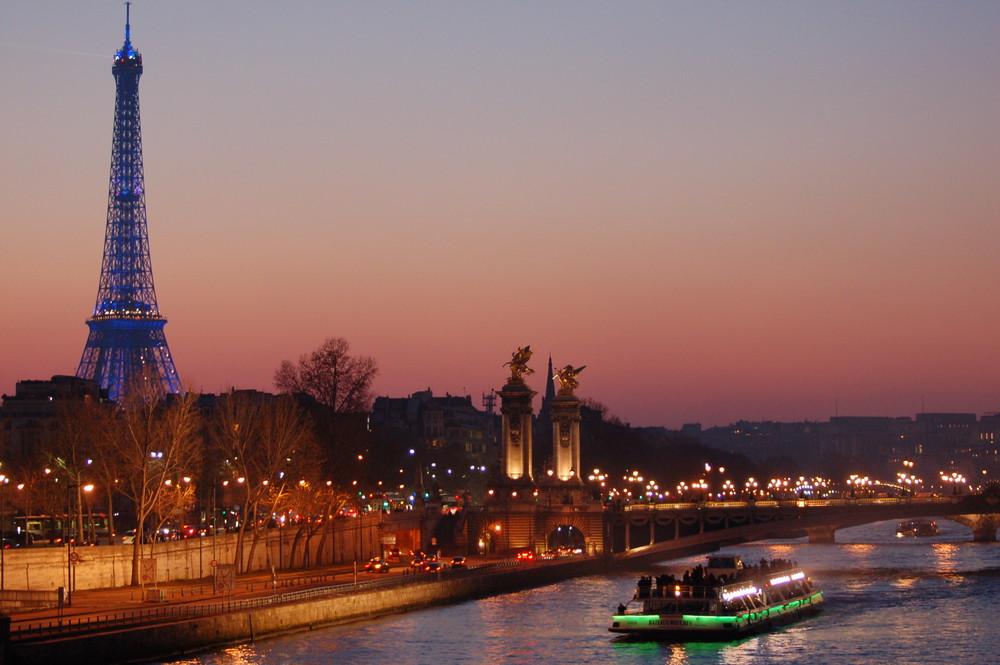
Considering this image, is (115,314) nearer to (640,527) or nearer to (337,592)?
(640,527)

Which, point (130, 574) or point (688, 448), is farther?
point (688, 448)

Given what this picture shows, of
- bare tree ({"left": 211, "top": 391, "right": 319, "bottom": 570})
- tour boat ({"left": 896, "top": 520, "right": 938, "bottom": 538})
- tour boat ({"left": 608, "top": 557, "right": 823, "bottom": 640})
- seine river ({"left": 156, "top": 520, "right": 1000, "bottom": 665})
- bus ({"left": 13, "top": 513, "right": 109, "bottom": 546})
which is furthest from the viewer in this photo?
tour boat ({"left": 896, "top": 520, "right": 938, "bottom": 538})

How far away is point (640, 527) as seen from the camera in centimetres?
10862

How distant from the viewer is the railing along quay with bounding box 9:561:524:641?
49.6 m

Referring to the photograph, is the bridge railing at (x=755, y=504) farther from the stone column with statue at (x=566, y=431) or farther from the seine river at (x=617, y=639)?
the seine river at (x=617, y=639)

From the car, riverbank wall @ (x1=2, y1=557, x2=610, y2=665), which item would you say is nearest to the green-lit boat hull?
riverbank wall @ (x1=2, y1=557, x2=610, y2=665)

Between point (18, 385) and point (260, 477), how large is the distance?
2862 inches

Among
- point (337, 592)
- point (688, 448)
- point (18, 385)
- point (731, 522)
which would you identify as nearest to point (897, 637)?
point (337, 592)

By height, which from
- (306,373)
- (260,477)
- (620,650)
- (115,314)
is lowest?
(620,650)

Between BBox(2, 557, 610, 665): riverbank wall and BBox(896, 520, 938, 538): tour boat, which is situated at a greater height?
BBox(896, 520, 938, 538): tour boat

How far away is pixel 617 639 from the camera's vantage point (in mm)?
63812

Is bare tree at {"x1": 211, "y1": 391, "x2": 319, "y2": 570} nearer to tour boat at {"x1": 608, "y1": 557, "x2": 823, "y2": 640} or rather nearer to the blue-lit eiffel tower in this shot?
tour boat at {"x1": 608, "y1": 557, "x2": 823, "y2": 640}

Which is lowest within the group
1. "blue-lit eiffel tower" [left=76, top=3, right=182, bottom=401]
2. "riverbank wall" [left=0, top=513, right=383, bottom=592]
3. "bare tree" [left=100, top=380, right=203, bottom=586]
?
"riverbank wall" [left=0, top=513, right=383, bottom=592]

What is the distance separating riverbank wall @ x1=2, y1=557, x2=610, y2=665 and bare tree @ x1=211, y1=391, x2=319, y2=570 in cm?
894
